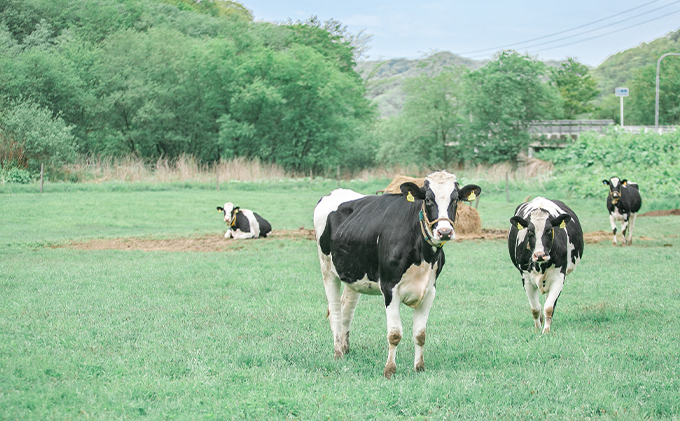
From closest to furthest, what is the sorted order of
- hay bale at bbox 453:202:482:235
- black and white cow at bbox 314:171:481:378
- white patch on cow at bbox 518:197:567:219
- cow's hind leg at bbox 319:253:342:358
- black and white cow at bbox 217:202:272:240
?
black and white cow at bbox 314:171:481:378
cow's hind leg at bbox 319:253:342:358
white patch on cow at bbox 518:197:567:219
black and white cow at bbox 217:202:272:240
hay bale at bbox 453:202:482:235

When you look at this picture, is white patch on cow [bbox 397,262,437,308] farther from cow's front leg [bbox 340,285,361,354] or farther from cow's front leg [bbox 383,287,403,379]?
cow's front leg [bbox 340,285,361,354]

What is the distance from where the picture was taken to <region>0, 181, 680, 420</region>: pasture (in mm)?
5477

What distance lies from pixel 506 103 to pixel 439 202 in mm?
49982

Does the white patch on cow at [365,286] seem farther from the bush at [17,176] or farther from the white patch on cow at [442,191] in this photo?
the bush at [17,176]

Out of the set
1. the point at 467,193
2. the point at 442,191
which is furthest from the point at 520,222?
the point at 442,191

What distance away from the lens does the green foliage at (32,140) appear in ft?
114

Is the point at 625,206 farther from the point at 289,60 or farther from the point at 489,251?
the point at 289,60

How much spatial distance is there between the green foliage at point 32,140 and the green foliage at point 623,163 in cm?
2826

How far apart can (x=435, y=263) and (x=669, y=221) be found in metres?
20.8

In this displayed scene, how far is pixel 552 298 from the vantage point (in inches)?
345

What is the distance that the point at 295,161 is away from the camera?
57.3 metres

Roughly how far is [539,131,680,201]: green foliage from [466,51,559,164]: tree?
553 inches

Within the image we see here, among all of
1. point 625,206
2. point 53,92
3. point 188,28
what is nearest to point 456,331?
point 625,206

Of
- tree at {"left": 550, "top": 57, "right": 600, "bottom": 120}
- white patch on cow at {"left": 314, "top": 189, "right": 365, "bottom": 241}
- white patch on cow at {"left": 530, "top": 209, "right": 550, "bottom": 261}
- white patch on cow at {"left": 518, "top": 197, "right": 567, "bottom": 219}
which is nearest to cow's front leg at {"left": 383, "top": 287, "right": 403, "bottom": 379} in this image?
white patch on cow at {"left": 314, "top": 189, "right": 365, "bottom": 241}
